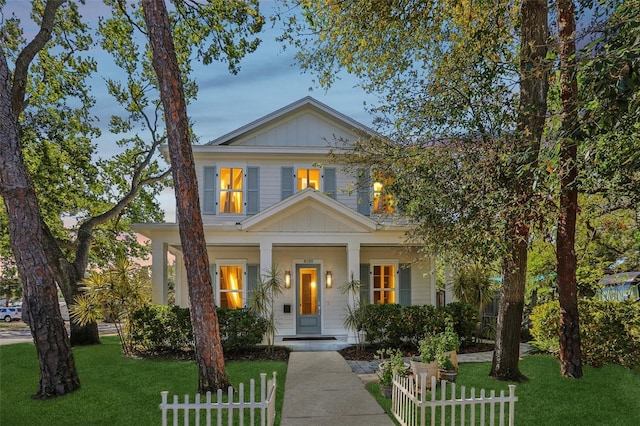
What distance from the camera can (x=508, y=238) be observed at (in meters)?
6.19

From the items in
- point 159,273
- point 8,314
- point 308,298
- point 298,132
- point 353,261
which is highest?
point 298,132

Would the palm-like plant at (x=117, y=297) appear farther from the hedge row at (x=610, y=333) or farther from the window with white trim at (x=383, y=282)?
the hedge row at (x=610, y=333)

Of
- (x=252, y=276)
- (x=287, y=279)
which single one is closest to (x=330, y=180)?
(x=287, y=279)

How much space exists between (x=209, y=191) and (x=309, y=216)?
147 inches

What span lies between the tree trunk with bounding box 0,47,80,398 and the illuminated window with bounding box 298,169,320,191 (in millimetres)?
8428

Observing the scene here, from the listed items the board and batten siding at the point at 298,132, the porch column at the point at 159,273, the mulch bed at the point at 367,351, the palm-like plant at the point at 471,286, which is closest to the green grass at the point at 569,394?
the mulch bed at the point at 367,351

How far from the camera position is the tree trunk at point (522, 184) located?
595 cm

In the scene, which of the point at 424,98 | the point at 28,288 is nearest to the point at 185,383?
the point at 28,288

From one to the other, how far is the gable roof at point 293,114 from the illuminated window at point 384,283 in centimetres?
470

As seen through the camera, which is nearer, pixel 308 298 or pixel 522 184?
pixel 522 184

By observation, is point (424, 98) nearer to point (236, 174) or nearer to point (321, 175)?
point (321, 175)

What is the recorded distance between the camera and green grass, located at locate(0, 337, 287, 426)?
5.95 metres

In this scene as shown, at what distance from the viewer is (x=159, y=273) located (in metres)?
12.1

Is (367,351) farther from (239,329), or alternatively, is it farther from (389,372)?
(389,372)
